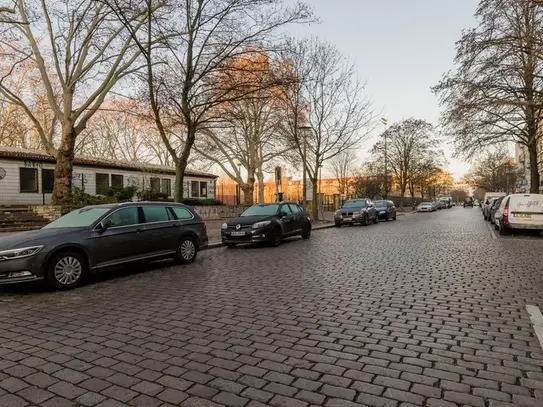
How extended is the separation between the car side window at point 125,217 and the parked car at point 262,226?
15.8ft

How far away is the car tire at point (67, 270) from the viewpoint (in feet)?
23.7

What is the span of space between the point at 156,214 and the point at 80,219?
174 cm

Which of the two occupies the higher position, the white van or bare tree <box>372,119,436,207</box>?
bare tree <box>372,119,436,207</box>

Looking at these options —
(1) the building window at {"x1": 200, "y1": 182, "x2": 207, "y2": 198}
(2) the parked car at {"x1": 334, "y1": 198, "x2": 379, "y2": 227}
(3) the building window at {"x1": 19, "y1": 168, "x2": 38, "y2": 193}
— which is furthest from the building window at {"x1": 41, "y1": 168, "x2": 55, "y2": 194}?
(2) the parked car at {"x1": 334, "y1": 198, "x2": 379, "y2": 227}

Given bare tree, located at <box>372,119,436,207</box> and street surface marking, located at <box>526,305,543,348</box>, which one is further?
bare tree, located at <box>372,119,436,207</box>

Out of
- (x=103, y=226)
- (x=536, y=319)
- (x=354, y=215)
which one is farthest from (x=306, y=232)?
(x=536, y=319)

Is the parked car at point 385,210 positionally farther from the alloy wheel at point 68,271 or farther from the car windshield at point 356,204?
the alloy wheel at point 68,271

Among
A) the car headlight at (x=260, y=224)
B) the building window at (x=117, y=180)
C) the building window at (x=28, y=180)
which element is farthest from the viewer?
the building window at (x=117, y=180)

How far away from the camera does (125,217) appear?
29.4 ft

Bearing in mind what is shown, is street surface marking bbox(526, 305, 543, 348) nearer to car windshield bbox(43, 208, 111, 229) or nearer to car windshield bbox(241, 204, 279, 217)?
car windshield bbox(43, 208, 111, 229)

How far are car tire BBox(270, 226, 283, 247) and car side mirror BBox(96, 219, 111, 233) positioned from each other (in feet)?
20.9


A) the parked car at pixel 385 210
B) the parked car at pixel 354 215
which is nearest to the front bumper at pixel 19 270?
the parked car at pixel 354 215

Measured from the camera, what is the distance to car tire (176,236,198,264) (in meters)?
10.1

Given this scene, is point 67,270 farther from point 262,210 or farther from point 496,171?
point 496,171
